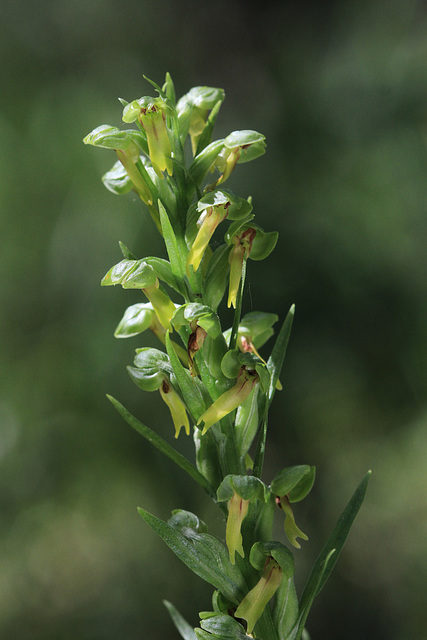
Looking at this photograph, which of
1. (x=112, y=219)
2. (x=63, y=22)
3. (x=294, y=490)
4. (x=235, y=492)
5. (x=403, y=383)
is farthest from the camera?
(x=63, y=22)

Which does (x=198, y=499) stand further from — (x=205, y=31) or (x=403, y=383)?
(x=205, y=31)

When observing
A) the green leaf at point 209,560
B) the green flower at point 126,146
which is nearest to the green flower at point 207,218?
the green flower at point 126,146

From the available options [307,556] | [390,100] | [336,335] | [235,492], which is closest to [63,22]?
[390,100]

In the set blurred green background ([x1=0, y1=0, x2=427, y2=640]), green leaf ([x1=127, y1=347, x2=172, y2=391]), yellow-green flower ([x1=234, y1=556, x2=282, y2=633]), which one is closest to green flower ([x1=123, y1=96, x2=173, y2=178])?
green leaf ([x1=127, y1=347, x2=172, y2=391])

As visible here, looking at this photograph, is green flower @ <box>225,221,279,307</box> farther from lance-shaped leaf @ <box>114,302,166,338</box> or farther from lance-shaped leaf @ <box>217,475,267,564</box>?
lance-shaped leaf @ <box>217,475,267,564</box>

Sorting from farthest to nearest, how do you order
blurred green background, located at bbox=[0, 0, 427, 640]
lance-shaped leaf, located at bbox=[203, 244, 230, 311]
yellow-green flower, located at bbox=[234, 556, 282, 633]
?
blurred green background, located at bbox=[0, 0, 427, 640], lance-shaped leaf, located at bbox=[203, 244, 230, 311], yellow-green flower, located at bbox=[234, 556, 282, 633]
